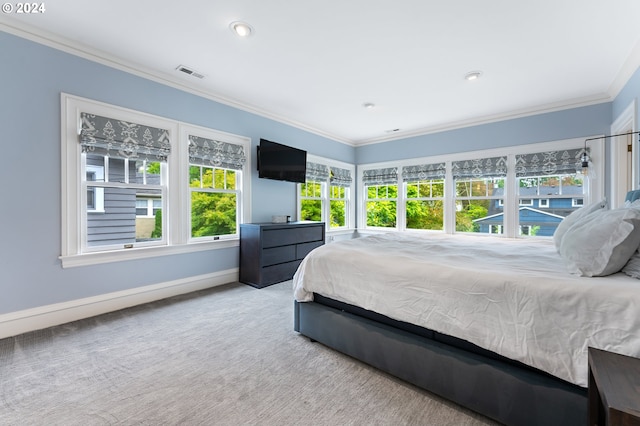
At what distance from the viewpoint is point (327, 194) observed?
573cm

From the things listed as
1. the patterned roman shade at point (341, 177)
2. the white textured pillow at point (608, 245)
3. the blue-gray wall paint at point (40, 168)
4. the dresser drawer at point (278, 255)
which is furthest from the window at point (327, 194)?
the white textured pillow at point (608, 245)

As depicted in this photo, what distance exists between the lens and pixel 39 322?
2.47m

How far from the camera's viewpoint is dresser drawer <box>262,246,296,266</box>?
3.80 metres

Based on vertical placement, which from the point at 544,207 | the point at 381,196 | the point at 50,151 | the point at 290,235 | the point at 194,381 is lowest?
the point at 194,381

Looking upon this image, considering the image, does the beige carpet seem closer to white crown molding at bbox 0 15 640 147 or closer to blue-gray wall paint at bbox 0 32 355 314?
blue-gray wall paint at bbox 0 32 355 314

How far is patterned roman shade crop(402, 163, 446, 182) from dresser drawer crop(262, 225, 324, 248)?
217 cm

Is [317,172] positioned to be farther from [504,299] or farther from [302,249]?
[504,299]

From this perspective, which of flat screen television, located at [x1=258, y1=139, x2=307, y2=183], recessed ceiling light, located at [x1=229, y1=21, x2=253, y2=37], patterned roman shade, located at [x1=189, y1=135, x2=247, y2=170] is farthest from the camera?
flat screen television, located at [x1=258, y1=139, x2=307, y2=183]

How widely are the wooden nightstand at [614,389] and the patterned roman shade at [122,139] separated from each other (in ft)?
12.8

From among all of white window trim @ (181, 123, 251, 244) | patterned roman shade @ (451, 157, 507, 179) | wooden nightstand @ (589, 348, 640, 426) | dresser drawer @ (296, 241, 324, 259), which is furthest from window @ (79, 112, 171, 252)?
patterned roman shade @ (451, 157, 507, 179)

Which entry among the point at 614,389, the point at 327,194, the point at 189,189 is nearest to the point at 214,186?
the point at 189,189

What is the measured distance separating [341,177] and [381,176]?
88 cm

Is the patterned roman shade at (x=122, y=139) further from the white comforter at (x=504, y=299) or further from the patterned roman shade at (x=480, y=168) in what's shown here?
the patterned roman shade at (x=480, y=168)

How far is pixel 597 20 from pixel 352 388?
3.44 meters
